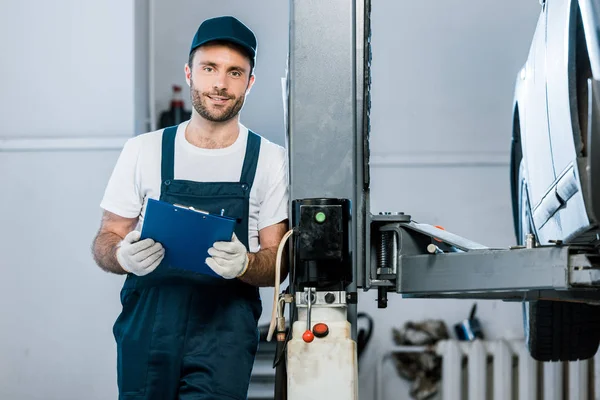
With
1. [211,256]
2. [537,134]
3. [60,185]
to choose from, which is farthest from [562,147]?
[60,185]

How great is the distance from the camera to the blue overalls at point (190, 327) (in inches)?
94.4

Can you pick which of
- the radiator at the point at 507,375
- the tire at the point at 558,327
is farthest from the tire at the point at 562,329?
the radiator at the point at 507,375

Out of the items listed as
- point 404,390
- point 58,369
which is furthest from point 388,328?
point 58,369

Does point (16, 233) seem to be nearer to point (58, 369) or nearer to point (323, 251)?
point (58, 369)

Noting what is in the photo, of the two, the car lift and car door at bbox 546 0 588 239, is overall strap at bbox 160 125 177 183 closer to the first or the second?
the car lift

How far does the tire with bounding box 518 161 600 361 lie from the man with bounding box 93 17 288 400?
3.96 ft

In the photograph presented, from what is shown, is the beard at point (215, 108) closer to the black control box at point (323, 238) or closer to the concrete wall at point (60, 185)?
the black control box at point (323, 238)

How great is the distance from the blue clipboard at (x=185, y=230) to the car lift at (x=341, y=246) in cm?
18

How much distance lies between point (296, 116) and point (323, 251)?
0.34 meters

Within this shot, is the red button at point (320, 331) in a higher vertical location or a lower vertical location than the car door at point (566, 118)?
lower

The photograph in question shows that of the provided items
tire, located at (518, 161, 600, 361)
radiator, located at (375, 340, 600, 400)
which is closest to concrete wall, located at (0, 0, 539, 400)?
radiator, located at (375, 340, 600, 400)

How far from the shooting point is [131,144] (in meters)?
2.61

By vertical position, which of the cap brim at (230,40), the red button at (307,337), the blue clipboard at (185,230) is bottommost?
the red button at (307,337)

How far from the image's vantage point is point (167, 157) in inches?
101
